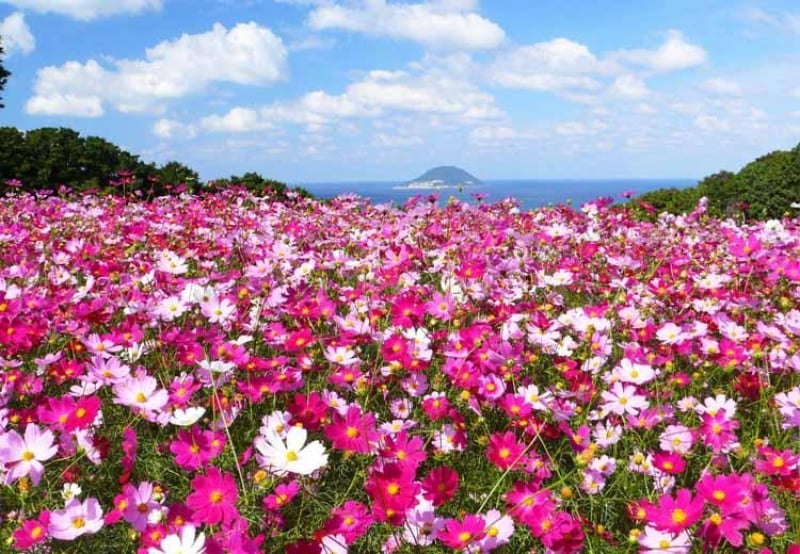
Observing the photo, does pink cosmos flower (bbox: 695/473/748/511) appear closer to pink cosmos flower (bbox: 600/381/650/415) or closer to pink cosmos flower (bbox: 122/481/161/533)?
pink cosmos flower (bbox: 600/381/650/415)

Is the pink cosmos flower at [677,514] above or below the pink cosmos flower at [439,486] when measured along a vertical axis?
below

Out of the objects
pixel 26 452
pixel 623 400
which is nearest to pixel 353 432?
pixel 26 452

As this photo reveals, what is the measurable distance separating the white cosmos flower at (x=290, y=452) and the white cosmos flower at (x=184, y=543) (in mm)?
234

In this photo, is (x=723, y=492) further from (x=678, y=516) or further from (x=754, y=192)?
(x=754, y=192)

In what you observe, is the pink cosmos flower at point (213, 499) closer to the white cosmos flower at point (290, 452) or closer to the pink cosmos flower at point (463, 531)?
the white cosmos flower at point (290, 452)

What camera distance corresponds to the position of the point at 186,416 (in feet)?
5.86

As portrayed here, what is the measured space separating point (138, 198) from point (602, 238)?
22.9 feet

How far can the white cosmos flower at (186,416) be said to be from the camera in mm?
1749

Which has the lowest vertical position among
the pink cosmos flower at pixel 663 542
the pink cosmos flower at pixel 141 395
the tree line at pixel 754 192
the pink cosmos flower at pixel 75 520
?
the pink cosmos flower at pixel 663 542

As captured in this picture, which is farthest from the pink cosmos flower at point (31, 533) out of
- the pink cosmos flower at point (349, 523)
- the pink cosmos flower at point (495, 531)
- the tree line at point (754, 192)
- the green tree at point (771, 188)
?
the green tree at point (771, 188)

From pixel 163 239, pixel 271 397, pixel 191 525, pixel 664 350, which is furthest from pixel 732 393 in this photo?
pixel 163 239

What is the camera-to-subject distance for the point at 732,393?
2574 mm

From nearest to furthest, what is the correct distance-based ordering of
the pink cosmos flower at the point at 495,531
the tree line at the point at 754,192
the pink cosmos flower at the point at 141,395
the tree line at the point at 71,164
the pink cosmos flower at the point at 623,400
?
1. the pink cosmos flower at the point at 495,531
2. the pink cosmos flower at the point at 141,395
3. the pink cosmos flower at the point at 623,400
4. the tree line at the point at 754,192
5. the tree line at the point at 71,164

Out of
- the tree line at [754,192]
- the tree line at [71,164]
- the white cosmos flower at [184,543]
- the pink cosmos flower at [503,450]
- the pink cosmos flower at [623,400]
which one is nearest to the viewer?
the white cosmos flower at [184,543]
